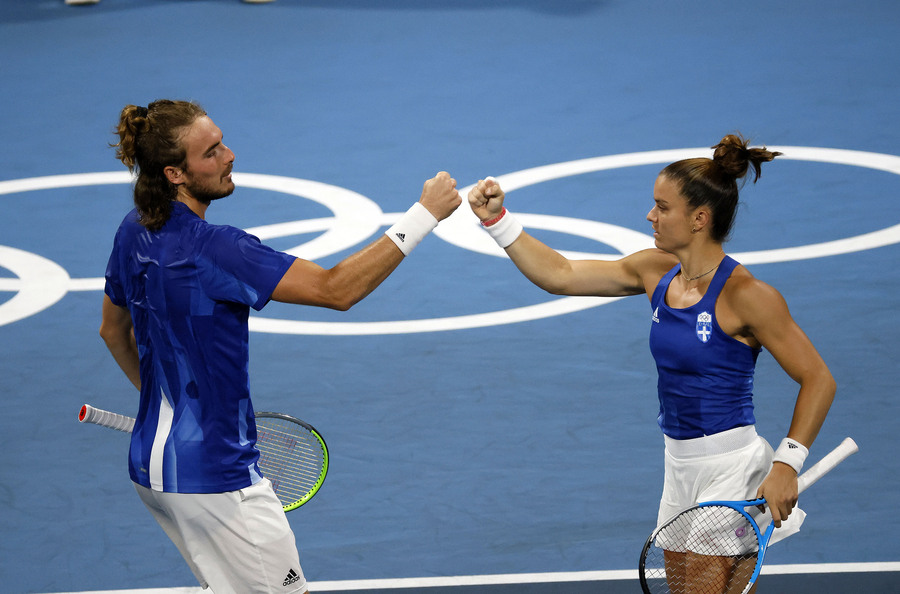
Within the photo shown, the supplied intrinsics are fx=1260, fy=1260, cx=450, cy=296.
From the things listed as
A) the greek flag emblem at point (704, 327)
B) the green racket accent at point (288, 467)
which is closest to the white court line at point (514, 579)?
the green racket accent at point (288, 467)

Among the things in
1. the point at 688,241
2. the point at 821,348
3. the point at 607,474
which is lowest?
the point at 607,474

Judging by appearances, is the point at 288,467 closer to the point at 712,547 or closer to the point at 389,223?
the point at 712,547

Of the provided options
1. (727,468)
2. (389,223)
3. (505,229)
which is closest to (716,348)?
(727,468)

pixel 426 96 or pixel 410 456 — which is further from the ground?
pixel 426 96

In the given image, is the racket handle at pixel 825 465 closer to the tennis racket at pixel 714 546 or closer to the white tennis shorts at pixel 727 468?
the tennis racket at pixel 714 546

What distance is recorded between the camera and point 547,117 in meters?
12.3

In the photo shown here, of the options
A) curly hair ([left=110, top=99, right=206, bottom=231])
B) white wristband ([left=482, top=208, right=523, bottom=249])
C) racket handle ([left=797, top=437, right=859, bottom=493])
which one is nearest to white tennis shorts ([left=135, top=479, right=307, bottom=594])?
curly hair ([left=110, top=99, right=206, bottom=231])

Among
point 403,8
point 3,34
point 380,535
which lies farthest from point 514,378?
point 3,34

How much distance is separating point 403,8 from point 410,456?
419 inches

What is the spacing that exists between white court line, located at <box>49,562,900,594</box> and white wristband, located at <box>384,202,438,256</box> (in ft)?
6.88

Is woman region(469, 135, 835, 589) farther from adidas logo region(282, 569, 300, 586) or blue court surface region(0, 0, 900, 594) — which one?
blue court surface region(0, 0, 900, 594)

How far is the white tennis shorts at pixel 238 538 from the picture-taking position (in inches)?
154

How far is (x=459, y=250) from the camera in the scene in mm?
9523

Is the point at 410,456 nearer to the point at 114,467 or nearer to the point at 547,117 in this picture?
the point at 114,467
